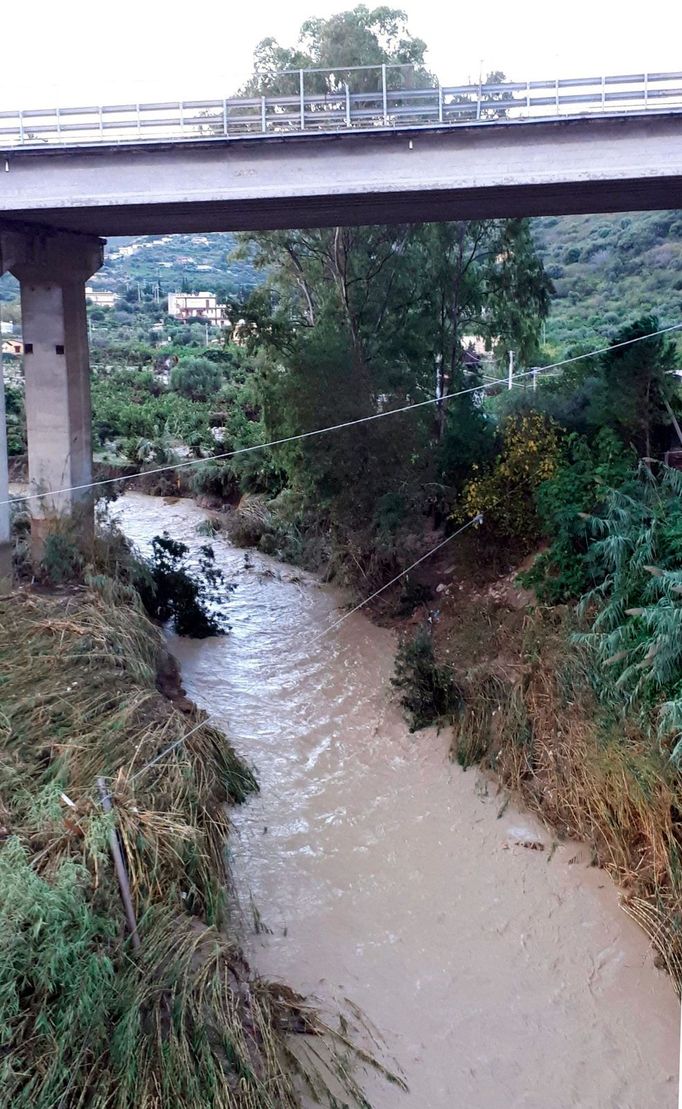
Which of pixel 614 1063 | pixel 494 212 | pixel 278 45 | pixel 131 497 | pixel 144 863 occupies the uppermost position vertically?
pixel 278 45

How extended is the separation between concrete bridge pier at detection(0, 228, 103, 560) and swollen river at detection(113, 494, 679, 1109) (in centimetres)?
536

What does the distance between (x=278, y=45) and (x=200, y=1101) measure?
784 inches

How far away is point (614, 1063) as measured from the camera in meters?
8.03

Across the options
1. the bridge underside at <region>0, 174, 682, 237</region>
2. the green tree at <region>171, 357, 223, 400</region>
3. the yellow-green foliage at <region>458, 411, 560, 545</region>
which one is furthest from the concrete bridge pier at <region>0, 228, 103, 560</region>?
the green tree at <region>171, 357, 223, 400</region>

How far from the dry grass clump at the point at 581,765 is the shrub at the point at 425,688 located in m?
0.31

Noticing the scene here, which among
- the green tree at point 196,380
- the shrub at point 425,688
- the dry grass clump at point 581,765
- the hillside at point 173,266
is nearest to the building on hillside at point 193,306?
the hillside at point 173,266

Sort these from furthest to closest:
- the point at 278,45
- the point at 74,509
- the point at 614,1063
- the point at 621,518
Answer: the point at 278,45 → the point at 74,509 → the point at 621,518 → the point at 614,1063

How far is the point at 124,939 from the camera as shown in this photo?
7395 millimetres

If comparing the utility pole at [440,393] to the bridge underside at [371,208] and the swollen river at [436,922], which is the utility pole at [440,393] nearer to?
the bridge underside at [371,208]

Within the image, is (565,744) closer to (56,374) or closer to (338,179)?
(338,179)

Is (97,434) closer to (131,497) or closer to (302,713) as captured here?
(131,497)

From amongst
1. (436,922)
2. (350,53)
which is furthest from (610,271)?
(436,922)

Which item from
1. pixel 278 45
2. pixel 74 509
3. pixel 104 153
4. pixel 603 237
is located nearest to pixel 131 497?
pixel 74 509

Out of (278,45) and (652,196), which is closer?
(652,196)
